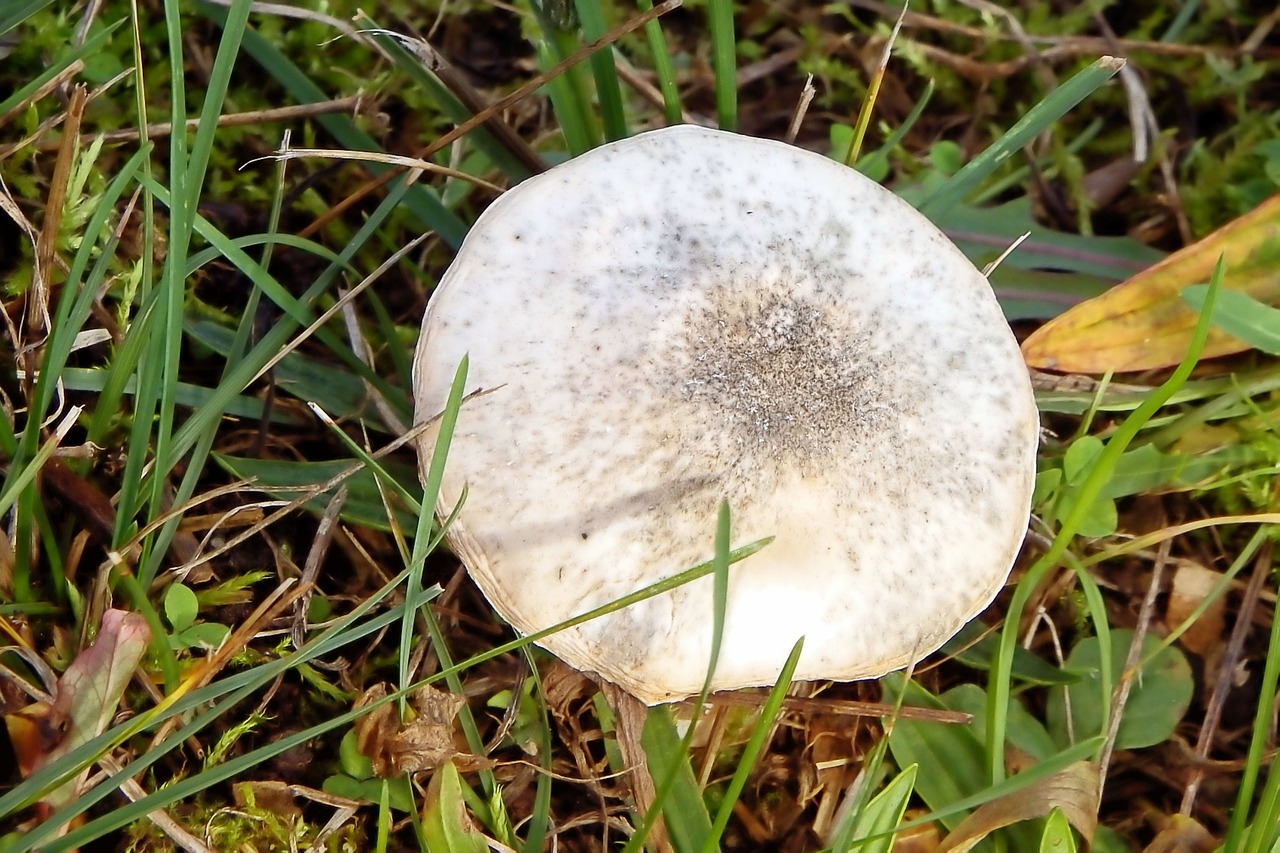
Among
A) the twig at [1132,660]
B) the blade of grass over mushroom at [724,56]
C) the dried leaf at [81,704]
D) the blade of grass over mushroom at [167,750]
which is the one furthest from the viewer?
the twig at [1132,660]

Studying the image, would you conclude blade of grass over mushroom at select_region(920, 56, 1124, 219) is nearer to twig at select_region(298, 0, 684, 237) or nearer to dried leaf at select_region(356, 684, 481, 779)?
twig at select_region(298, 0, 684, 237)

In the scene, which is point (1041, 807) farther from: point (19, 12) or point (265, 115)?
point (19, 12)

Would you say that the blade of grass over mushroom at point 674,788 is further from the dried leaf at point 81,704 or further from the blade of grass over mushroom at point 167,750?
the dried leaf at point 81,704

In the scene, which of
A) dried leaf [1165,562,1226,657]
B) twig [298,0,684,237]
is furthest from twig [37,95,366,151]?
dried leaf [1165,562,1226,657]

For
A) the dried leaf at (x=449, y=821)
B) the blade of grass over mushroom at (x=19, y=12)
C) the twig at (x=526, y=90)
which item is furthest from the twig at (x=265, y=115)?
the dried leaf at (x=449, y=821)

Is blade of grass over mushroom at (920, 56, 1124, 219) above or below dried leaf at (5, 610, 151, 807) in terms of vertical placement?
above

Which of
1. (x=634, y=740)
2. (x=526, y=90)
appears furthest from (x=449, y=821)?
(x=526, y=90)

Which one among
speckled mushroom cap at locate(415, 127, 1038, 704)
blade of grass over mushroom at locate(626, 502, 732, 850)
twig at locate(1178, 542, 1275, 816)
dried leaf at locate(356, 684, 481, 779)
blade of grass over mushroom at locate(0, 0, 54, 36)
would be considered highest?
blade of grass over mushroom at locate(0, 0, 54, 36)

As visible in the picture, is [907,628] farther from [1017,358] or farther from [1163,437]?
[1163,437]
